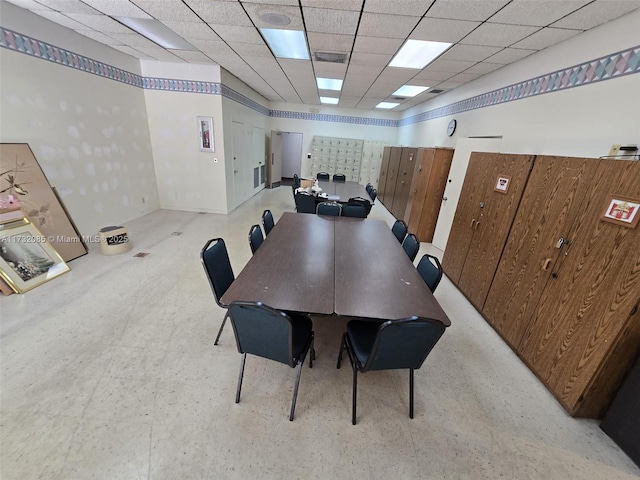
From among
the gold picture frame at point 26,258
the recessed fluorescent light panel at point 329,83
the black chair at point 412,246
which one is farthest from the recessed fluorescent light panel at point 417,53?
the gold picture frame at point 26,258

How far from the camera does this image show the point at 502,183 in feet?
8.55

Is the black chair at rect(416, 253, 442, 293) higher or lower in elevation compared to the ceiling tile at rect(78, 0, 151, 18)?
lower

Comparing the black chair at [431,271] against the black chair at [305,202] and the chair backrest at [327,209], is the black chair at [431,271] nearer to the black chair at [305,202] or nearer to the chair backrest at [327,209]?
the chair backrest at [327,209]

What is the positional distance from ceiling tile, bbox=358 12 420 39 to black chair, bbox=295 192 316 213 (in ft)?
7.68

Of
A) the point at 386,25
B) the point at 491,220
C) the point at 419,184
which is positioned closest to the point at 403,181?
the point at 419,184

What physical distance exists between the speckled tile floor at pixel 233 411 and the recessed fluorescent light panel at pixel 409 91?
4875 millimetres

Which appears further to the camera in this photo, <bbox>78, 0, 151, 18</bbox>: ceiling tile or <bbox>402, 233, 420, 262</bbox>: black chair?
<bbox>78, 0, 151, 18</bbox>: ceiling tile

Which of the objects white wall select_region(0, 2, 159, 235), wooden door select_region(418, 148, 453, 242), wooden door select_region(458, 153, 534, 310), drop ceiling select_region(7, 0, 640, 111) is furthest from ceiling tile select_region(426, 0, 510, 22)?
white wall select_region(0, 2, 159, 235)

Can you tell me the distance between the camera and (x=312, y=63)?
13.5 feet

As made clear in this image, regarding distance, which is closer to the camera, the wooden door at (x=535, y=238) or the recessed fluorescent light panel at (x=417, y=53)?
the wooden door at (x=535, y=238)

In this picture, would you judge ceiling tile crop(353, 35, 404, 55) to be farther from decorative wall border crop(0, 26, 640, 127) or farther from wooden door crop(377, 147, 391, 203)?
wooden door crop(377, 147, 391, 203)

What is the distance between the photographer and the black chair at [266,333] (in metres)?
1.35

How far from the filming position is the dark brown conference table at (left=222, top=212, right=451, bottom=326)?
5.20 feet

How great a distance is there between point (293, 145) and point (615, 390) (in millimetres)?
9760
